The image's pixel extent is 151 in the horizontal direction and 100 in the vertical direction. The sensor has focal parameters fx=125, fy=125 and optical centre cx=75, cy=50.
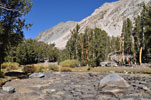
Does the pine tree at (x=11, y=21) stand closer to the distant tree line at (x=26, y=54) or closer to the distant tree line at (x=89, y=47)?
the distant tree line at (x=89, y=47)

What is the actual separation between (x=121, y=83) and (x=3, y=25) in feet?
40.8

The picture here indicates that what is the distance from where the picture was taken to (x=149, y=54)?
31938mm

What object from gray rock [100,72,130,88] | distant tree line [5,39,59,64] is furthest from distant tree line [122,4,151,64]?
distant tree line [5,39,59,64]

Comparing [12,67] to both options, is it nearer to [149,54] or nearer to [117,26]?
[149,54]

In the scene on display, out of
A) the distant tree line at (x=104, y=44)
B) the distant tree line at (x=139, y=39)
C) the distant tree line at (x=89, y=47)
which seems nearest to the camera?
the distant tree line at (x=139, y=39)

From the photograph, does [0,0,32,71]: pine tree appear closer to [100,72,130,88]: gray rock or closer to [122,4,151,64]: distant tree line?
[100,72,130,88]: gray rock

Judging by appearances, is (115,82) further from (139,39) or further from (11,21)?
(139,39)

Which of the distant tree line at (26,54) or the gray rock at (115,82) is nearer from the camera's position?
the gray rock at (115,82)

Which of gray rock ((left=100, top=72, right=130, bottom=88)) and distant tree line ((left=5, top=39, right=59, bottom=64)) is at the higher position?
distant tree line ((left=5, top=39, right=59, bottom=64))

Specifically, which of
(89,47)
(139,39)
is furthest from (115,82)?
(139,39)

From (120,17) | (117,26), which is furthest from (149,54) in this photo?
(120,17)

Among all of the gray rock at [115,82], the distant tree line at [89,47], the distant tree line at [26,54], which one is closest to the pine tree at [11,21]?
the gray rock at [115,82]

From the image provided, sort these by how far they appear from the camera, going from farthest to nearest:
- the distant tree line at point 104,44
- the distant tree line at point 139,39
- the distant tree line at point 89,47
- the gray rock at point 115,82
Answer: the distant tree line at point 89,47 < the distant tree line at point 104,44 < the distant tree line at point 139,39 < the gray rock at point 115,82

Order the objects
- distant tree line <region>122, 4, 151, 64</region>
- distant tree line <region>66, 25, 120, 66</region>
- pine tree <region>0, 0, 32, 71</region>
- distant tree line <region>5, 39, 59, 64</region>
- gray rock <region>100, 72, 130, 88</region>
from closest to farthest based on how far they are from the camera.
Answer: gray rock <region>100, 72, 130, 88</region> < pine tree <region>0, 0, 32, 71</region> < distant tree line <region>122, 4, 151, 64</region> < distant tree line <region>66, 25, 120, 66</region> < distant tree line <region>5, 39, 59, 64</region>
